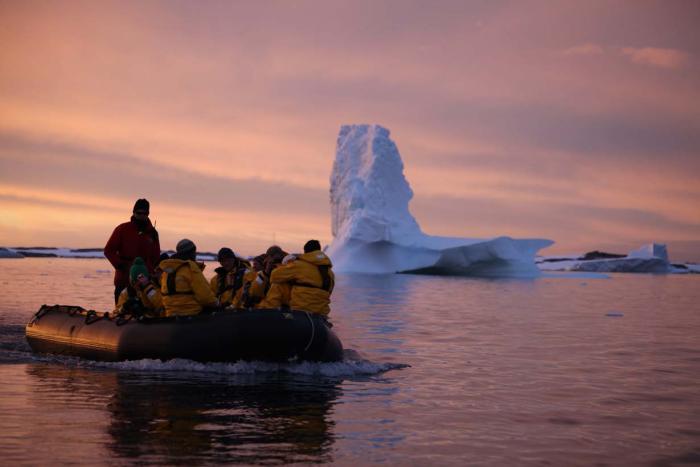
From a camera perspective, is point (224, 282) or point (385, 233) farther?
point (385, 233)

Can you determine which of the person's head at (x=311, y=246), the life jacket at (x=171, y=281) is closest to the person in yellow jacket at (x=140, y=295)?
the life jacket at (x=171, y=281)

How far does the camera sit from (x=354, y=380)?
27.6 feet

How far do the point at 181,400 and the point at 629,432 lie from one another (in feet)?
13.0

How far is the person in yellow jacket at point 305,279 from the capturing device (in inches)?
355

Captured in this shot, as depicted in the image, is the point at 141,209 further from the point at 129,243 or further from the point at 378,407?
the point at 378,407

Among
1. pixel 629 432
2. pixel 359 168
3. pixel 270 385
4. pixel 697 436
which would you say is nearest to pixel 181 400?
pixel 270 385

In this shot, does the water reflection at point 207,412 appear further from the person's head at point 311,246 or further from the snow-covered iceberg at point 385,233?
the snow-covered iceberg at point 385,233

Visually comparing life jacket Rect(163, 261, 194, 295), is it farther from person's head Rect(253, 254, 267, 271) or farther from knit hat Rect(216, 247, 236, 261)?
person's head Rect(253, 254, 267, 271)

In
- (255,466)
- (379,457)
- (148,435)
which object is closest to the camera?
(255,466)

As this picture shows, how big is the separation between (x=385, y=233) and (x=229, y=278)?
3330cm

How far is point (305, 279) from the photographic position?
9055 millimetres

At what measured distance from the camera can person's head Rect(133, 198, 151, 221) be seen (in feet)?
32.8

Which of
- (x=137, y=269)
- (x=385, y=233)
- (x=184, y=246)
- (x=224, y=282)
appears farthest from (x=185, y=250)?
(x=385, y=233)

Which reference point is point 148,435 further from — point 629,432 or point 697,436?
point 697,436
